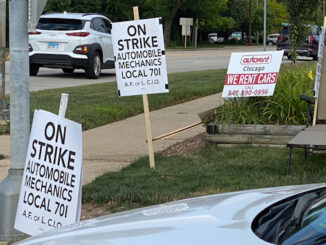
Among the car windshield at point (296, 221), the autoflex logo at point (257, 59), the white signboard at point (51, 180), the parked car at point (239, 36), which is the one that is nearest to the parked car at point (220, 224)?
the car windshield at point (296, 221)

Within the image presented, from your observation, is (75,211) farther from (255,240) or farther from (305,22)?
(305,22)

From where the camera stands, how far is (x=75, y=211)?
4699 millimetres

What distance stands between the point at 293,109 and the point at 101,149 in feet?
8.28

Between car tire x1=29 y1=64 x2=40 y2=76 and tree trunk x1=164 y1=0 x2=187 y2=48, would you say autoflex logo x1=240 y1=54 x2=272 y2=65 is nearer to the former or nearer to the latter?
car tire x1=29 y1=64 x2=40 y2=76

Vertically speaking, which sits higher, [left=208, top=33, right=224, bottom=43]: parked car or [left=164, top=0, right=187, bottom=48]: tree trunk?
[left=164, top=0, right=187, bottom=48]: tree trunk

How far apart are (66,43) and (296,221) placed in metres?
16.7

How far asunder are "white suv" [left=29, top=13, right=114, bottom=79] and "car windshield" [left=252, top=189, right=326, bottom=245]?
1621 centimetres

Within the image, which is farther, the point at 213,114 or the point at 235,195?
the point at 213,114

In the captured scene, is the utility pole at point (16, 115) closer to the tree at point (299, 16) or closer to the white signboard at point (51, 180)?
the white signboard at point (51, 180)

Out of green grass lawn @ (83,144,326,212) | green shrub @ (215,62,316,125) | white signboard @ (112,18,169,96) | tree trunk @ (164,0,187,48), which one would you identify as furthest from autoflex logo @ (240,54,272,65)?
tree trunk @ (164,0,187,48)

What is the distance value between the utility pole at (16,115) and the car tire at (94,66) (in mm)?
14159

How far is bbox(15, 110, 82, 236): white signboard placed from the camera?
15.4ft

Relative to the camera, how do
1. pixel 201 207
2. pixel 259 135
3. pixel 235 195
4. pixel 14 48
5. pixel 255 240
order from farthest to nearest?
pixel 259 135 → pixel 14 48 → pixel 235 195 → pixel 201 207 → pixel 255 240

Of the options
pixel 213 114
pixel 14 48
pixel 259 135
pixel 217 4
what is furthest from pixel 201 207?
pixel 217 4
